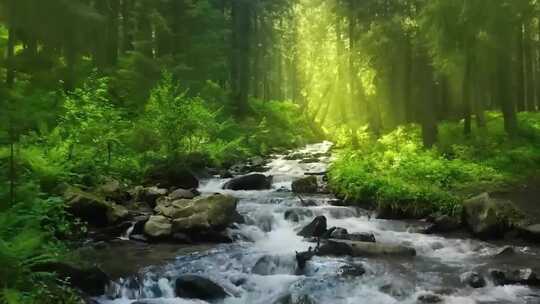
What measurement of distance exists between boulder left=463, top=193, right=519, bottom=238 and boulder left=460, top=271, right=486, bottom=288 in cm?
352

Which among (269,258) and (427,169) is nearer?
(269,258)

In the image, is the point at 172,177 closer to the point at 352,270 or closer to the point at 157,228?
the point at 157,228

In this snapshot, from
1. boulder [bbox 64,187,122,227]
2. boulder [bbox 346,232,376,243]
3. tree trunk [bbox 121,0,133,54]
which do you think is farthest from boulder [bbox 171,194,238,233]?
tree trunk [bbox 121,0,133,54]

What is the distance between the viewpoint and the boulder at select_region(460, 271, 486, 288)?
33.7 feet

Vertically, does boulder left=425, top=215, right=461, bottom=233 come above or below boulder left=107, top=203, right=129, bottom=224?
below

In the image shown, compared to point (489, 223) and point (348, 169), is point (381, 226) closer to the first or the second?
point (489, 223)

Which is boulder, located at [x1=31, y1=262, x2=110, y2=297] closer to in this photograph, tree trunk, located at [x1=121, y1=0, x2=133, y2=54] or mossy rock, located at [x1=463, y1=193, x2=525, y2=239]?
mossy rock, located at [x1=463, y1=193, x2=525, y2=239]

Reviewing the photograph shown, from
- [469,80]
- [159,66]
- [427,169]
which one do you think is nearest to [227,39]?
[159,66]

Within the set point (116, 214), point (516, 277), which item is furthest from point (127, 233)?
point (516, 277)

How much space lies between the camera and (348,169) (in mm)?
19828

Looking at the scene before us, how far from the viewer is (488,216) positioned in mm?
14055

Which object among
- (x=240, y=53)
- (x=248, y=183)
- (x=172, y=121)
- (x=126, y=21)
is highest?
(x=126, y=21)

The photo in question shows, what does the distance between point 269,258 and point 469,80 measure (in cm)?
1576

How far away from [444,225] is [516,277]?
4331 mm
